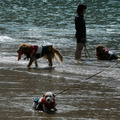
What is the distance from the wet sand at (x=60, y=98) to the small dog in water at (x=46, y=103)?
10 centimetres

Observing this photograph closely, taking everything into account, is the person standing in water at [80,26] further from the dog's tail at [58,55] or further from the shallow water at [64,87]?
the dog's tail at [58,55]

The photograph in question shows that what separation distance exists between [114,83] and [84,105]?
6.50 feet

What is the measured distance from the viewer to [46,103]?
585cm

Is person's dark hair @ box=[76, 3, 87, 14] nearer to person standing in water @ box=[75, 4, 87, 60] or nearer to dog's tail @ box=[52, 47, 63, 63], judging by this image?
person standing in water @ box=[75, 4, 87, 60]

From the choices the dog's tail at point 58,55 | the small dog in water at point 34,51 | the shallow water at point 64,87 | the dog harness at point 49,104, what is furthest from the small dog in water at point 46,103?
the dog's tail at point 58,55

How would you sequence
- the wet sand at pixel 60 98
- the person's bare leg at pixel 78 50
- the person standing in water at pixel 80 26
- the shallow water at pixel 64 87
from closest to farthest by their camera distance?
the wet sand at pixel 60 98, the shallow water at pixel 64 87, the person standing in water at pixel 80 26, the person's bare leg at pixel 78 50

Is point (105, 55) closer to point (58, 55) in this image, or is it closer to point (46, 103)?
point (58, 55)

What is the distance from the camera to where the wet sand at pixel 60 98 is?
5770 millimetres

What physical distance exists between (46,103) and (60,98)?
35.6 inches

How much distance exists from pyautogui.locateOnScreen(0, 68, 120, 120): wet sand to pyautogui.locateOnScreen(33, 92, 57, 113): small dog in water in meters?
0.10

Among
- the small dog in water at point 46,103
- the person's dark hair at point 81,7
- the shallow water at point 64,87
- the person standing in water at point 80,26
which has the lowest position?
the shallow water at point 64,87

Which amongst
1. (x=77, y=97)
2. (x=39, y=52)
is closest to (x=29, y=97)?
(x=77, y=97)

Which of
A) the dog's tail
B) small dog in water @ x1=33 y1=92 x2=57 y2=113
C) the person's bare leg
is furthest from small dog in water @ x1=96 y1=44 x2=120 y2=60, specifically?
small dog in water @ x1=33 y1=92 x2=57 y2=113

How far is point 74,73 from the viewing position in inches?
374
